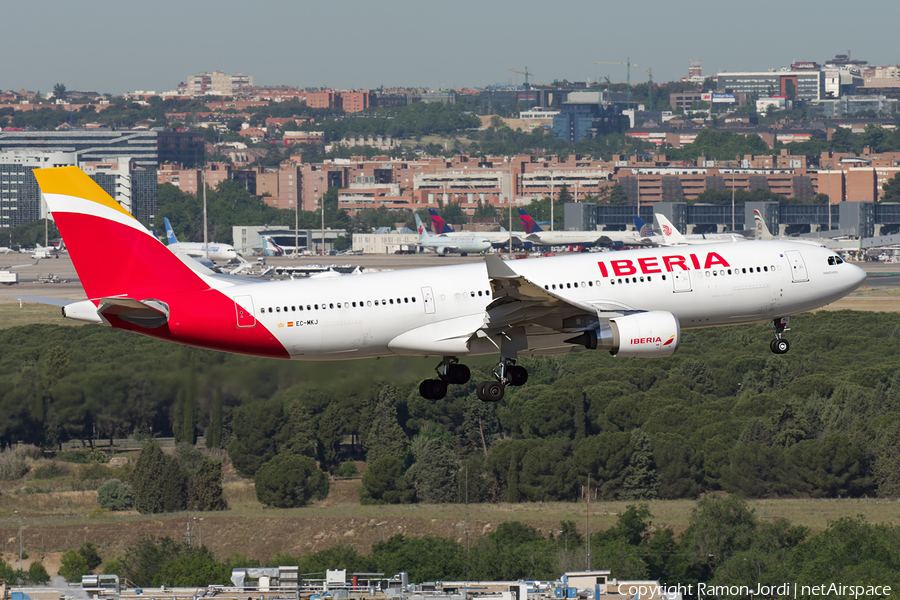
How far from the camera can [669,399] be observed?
409 feet

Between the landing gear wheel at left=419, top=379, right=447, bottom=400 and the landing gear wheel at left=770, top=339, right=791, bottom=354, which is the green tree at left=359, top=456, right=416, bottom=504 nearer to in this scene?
the landing gear wheel at left=770, top=339, right=791, bottom=354

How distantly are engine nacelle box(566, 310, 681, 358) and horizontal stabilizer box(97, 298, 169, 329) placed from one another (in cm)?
1472

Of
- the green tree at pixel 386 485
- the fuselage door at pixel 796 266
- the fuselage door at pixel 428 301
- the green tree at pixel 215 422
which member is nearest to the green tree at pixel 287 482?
the green tree at pixel 386 485

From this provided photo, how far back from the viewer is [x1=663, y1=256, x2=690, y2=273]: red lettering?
49.6 meters

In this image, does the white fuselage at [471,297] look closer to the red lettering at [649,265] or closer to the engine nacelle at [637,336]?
the red lettering at [649,265]

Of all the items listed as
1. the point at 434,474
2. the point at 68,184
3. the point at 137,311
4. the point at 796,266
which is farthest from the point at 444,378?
the point at 434,474

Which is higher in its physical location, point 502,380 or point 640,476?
point 502,380

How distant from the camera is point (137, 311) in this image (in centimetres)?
4478

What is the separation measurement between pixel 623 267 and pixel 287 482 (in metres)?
62.8

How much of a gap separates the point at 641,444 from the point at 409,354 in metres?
68.8

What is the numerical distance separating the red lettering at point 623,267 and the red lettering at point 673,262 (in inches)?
55.7

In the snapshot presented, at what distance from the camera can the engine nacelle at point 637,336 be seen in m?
46.9

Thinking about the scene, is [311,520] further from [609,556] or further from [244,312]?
[244,312]

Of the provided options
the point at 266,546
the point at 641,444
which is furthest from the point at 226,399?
the point at 641,444
